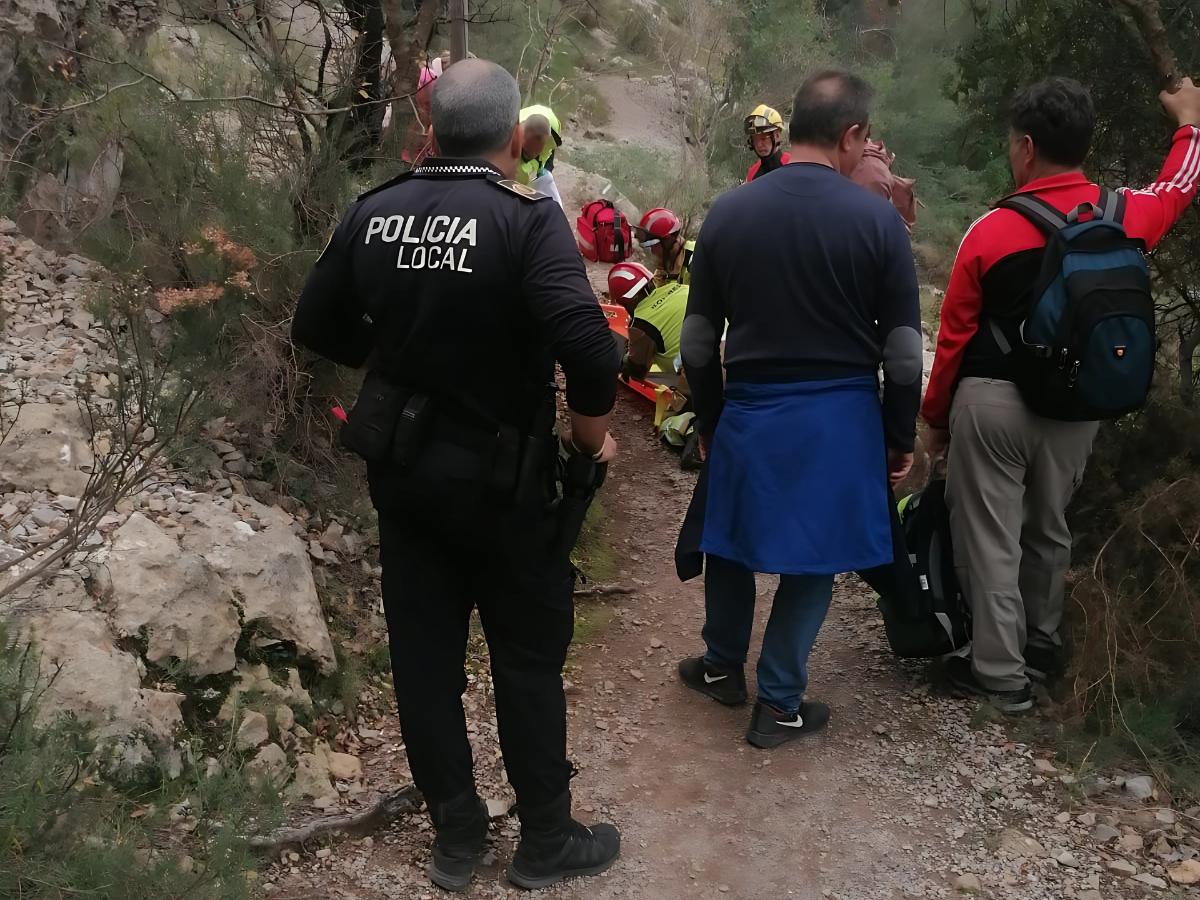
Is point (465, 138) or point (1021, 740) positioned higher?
point (465, 138)

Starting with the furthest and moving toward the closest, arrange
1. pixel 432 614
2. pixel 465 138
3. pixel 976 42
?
pixel 976 42, pixel 432 614, pixel 465 138

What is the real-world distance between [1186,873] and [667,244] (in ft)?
16.6

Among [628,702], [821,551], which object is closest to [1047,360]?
[821,551]

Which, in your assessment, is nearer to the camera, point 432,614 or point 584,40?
point 432,614

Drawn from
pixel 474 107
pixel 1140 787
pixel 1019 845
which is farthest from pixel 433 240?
pixel 1140 787

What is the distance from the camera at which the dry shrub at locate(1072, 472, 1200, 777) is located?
332 cm

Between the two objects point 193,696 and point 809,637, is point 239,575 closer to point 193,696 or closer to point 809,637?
point 193,696

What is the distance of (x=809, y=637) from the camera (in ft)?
11.2

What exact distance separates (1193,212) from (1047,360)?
1204 millimetres

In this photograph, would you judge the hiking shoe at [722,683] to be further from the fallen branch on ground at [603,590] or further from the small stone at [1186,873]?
the small stone at [1186,873]

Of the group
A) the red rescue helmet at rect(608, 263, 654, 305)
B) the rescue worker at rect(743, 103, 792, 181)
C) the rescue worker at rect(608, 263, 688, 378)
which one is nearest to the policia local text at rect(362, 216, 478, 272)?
the rescue worker at rect(743, 103, 792, 181)

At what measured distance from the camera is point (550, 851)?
275 centimetres

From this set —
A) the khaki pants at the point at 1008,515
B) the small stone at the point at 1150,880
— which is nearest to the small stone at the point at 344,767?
the khaki pants at the point at 1008,515

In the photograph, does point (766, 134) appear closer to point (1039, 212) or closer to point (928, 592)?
point (1039, 212)
